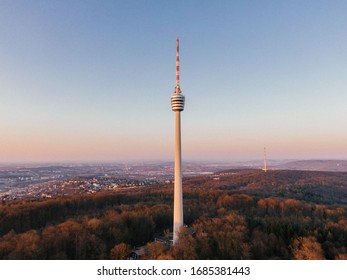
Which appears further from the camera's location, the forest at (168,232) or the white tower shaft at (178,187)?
the white tower shaft at (178,187)

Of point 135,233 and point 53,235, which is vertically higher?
point 53,235

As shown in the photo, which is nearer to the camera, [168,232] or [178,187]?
[178,187]

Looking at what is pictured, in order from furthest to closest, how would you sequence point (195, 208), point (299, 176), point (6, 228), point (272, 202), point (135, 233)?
point (299, 176) < point (272, 202) < point (195, 208) < point (6, 228) < point (135, 233)

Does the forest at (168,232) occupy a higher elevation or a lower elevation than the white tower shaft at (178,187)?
lower

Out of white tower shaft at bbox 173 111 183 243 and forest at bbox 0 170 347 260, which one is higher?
white tower shaft at bbox 173 111 183 243

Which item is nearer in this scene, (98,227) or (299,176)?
(98,227)

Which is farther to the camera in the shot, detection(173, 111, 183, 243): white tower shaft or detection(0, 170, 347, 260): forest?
detection(173, 111, 183, 243): white tower shaft

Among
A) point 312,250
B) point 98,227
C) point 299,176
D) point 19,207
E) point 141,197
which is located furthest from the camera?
point 299,176

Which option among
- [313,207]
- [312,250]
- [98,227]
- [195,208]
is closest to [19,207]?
[98,227]

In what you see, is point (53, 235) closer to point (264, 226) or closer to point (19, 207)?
point (19, 207)
